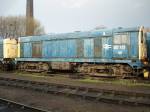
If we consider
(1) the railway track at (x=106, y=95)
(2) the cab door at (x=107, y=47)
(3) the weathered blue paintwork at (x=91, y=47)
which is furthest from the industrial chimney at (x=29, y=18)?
(1) the railway track at (x=106, y=95)

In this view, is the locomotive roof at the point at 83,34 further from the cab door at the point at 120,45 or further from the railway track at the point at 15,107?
the railway track at the point at 15,107

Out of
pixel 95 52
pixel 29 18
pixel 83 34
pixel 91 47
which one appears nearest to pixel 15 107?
pixel 95 52

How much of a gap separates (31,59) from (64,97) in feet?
40.7

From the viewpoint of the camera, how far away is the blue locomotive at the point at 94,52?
16.7 meters

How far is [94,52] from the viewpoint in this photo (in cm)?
Result: 1886

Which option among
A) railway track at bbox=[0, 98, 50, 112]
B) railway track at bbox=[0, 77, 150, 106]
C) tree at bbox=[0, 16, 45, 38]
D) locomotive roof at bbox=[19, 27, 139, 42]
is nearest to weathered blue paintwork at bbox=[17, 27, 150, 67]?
locomotive roof at bbox=[19, 27, 139, 42]

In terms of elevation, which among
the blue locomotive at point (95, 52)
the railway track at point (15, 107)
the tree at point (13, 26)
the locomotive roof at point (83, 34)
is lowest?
the railway track at point (15, 107)

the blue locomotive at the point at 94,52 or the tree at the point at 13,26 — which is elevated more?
the tree at the point at 13,26

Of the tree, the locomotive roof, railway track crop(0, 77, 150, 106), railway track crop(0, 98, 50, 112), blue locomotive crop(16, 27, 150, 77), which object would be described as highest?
the tree

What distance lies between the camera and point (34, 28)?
60812 millimetres

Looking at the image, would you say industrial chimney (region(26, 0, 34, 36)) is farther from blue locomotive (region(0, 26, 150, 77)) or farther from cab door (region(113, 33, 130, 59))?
cab door (region(113, 33, 130, 59))

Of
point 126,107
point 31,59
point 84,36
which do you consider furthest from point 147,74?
point 31,59

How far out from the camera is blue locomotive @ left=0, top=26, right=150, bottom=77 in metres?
16.7

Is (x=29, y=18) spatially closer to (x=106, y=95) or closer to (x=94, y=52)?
(x=94, y=52)
